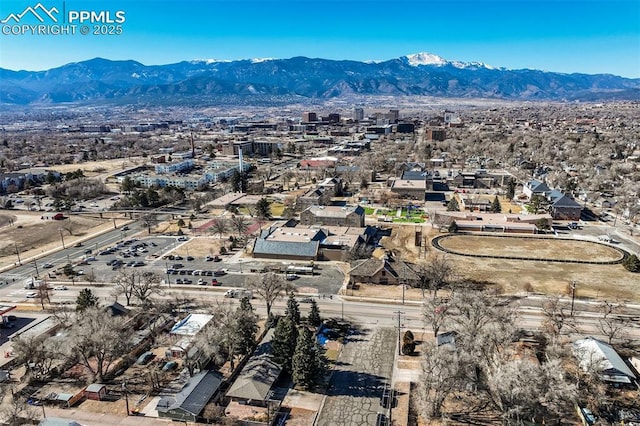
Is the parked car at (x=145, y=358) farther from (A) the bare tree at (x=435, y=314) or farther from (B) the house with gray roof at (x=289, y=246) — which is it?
(B) the house with gray roof at (x=289, y=246)

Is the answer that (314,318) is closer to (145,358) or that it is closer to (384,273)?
(384,273)

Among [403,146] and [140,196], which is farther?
[403,146]

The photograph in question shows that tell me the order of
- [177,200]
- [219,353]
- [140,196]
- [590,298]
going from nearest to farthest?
[219,353]
[590,298]
[140,196]
[177,200]

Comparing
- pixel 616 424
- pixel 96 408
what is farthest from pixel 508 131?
pixel 96 408

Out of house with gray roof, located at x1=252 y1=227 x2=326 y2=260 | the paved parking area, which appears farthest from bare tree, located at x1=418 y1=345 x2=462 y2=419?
house with gray roof, located at x1=252 y1=227 x2=326 y2=260

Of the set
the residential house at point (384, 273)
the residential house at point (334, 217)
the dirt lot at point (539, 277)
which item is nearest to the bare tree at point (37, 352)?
the dirt lot at point (539, 277)

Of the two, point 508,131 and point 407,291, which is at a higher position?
point 508,131

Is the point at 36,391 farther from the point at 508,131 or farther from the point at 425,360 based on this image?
the point at 508,131
